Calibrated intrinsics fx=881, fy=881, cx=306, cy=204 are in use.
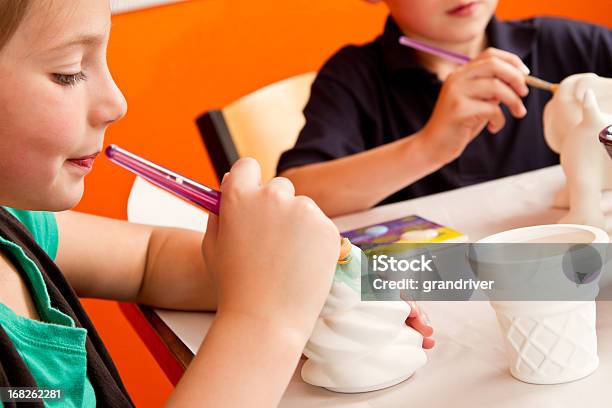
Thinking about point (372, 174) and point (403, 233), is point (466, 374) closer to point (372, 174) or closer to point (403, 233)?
point (403, 233)

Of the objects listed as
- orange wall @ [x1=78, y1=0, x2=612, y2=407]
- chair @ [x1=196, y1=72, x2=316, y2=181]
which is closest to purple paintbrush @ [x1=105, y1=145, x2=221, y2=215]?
chair @ [x1=196, y1=72, x2=316, y2=181]

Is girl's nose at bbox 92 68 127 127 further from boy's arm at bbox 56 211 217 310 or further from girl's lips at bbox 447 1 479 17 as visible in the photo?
girl's lips at bbox 447 1 479 17

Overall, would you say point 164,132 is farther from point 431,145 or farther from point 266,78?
point 431,145

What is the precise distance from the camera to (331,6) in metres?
2.23

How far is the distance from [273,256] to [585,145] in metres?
0.33

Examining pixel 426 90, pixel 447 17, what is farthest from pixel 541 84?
pixel 426 90

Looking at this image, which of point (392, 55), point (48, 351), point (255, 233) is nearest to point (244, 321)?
point (255, 233)

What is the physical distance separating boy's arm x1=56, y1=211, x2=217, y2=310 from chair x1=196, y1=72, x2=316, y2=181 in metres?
0.46

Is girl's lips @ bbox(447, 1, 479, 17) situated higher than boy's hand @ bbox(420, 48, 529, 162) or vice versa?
girl's lips @ bbox(447, 1, 479, 17)

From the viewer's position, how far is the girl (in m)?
0.58

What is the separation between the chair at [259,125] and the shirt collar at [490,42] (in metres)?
0.17

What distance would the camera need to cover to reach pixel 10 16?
1.86 ft

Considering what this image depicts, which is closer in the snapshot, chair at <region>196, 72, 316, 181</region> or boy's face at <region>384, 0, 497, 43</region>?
boy's face at <region>384, 0, 497, 43</region>

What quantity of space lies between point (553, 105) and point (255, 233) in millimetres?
385
